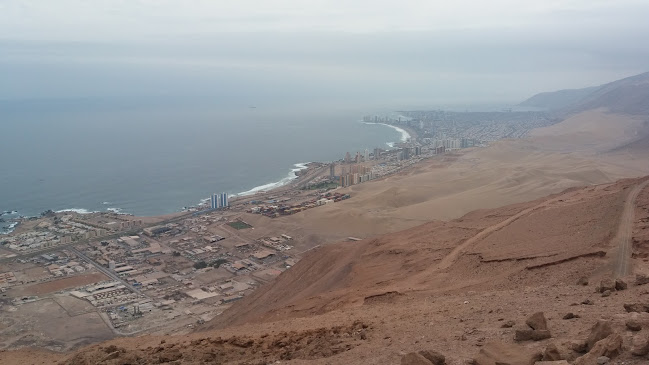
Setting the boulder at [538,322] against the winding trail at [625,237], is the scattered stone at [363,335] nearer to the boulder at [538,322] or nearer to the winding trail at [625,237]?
the boulder at [538,322]

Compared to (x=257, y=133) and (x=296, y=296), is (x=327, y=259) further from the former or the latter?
(x=257, y=133)

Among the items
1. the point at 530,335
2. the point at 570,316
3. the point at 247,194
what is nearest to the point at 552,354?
the point at 530,335

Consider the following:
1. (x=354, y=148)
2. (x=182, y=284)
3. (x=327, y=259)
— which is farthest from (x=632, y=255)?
(x=354, y=148)

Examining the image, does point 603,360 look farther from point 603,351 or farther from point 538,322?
point 538,322

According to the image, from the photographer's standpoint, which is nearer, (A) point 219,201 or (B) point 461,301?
(B) point 461,301

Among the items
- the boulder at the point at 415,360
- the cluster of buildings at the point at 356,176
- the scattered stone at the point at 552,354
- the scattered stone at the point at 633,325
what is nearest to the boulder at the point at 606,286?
the scattered stone at the point at 633,325

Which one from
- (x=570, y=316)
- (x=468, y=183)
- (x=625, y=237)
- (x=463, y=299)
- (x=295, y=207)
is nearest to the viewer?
(x=570, y=316)

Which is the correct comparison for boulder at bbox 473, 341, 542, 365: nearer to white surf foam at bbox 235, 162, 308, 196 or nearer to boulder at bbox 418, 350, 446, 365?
boulder at bbox 418, 350, 446, 365
